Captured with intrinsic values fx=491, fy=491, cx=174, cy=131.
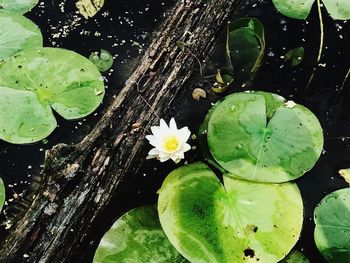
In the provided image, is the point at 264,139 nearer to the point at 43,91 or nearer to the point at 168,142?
the point at 168,142

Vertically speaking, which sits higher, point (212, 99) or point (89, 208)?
point (212, 99)

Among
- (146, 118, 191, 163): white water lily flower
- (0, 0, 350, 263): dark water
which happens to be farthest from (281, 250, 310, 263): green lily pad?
(146, 118, 191, 163): white water lily flower

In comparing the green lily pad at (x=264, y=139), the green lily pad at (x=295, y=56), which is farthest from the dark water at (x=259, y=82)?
the green lily pad at (x=264, y=139)

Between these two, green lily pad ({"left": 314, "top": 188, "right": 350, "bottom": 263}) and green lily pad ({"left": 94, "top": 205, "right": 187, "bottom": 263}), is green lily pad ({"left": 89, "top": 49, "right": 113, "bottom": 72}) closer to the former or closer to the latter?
green lily pad ({"left": 94, "top": 205, "right": 187, "bottom": 263})

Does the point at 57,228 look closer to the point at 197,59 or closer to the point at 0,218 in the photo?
the point at 0,218

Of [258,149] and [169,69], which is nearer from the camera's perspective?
[258,149]

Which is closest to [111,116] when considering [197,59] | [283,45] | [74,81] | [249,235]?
[74,81]
